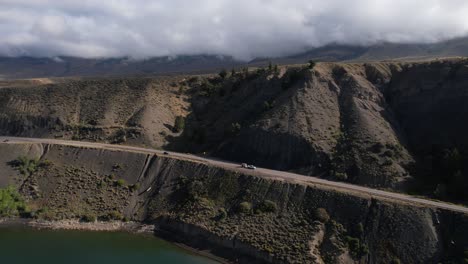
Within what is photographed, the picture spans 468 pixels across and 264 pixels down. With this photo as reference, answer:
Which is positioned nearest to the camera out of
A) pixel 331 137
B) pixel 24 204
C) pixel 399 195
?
pixel 399 195

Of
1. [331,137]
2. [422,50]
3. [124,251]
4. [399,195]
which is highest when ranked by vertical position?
[422,50]

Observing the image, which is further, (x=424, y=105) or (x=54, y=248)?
(x=424, y=105)

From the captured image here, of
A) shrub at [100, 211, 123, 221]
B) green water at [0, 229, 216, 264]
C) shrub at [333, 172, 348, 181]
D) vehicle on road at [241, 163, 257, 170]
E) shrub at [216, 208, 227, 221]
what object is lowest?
green water at [0, 229, 216, 264]

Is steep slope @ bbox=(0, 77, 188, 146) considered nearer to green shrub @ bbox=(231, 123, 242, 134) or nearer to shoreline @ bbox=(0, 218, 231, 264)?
green shrub @ bbox=(231, 123, 242, 134)

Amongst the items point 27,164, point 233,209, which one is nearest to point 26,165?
point 27,164

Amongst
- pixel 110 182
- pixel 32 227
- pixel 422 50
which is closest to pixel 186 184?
pixel 110 182

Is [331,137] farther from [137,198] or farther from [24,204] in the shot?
[24,204]

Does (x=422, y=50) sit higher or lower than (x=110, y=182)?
higher

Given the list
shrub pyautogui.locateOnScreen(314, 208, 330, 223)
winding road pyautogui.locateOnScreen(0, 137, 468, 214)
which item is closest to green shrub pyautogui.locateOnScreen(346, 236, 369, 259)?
shrub pyautogui.locateOnScreen(314, 208, 330, 223)
